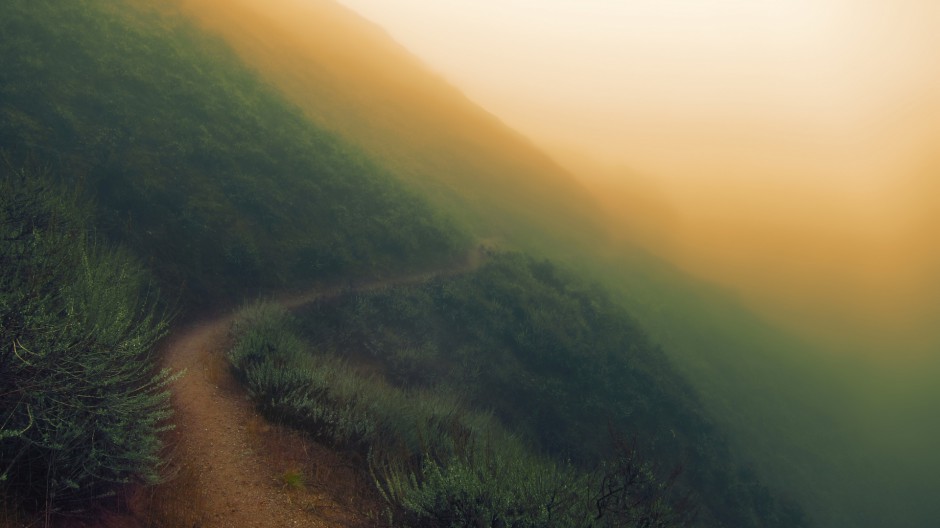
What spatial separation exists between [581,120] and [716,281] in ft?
230

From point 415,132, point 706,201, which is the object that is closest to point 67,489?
point 415,132

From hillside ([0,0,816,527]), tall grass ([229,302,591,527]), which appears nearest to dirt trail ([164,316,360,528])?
tall grass ([229,302,591,527])

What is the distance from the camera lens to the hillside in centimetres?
1647

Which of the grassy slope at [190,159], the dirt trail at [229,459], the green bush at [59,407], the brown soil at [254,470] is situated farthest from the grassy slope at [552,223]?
the green bush at [59,407]

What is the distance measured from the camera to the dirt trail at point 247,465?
6.06 metres

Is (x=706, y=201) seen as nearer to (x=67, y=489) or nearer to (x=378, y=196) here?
(x=378, y=196)

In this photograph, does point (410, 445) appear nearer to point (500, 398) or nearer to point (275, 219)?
point (500, 398)

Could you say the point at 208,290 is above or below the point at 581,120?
below

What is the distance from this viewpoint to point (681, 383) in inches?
1174

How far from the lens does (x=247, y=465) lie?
22.7ft

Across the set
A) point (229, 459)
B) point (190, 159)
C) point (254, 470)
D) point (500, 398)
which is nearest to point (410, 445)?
point (254, 470)

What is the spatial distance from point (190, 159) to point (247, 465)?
17.8 meters

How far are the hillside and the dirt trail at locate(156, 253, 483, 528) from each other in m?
0.87

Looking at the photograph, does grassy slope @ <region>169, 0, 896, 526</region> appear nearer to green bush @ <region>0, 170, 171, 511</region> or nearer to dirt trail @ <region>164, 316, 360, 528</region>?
dirt trail @ <region>164, 316, 360, 528</region>
